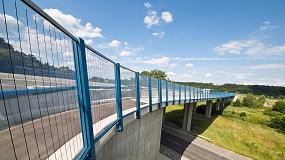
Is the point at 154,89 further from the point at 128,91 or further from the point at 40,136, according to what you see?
the point at 40,136

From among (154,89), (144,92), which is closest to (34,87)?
(144,92)

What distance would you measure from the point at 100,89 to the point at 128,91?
2.76 metres

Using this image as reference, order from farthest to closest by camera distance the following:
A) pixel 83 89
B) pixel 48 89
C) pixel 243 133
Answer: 1. pixel 243 133
2. pixel 83 89
3. pixel 48 89

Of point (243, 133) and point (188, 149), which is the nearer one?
point (188, 149)

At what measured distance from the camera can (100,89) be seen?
459 centimetres

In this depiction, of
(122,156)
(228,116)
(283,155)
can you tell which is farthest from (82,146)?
(228,116)

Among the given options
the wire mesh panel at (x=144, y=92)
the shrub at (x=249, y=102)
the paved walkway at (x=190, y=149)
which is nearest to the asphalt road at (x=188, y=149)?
the paved walkway at (x=190, y=149)

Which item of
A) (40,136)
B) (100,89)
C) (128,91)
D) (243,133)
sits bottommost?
(243,133)

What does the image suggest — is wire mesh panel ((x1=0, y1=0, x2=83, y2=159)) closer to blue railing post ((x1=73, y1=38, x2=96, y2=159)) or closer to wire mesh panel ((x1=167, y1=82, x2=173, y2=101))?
blue railing post ((x1=73, y1=38, x2=96, y2=159))

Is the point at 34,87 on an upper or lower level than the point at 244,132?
upper

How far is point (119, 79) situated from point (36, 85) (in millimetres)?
3849

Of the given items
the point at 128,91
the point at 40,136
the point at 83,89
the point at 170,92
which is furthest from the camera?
the point at 170,92

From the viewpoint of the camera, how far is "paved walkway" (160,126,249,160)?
19.6 metres

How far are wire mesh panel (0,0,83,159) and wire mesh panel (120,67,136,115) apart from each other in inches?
142
